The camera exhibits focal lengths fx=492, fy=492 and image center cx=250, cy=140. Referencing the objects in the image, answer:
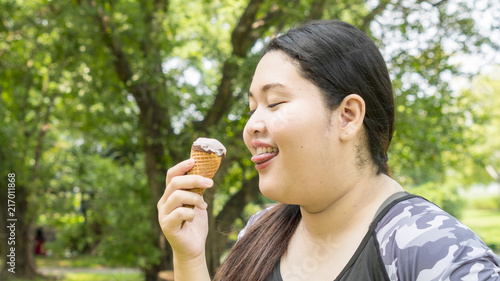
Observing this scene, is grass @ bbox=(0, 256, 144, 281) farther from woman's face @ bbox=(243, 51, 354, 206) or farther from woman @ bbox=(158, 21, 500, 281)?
woman's face @ bbox=(243, 51, 354, 206)

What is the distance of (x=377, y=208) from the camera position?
1.64 meters

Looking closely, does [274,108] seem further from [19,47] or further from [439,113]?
[19,47]

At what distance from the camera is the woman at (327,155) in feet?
5.12

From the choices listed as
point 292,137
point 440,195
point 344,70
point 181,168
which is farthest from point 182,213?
point 440,195

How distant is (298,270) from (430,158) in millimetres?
6890

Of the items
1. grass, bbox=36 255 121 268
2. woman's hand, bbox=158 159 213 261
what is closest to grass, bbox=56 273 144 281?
grass, bbox=36 255 121 268

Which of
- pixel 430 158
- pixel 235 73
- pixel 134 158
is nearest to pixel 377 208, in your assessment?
pixel 235 73

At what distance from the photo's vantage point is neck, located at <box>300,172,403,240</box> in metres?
1.67

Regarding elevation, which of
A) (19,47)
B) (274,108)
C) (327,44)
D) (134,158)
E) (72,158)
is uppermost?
(327,44)

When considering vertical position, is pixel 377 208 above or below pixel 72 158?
above

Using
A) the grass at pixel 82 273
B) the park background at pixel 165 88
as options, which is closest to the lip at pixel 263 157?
the park background at pixel 165 88

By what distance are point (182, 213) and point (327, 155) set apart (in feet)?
1.84

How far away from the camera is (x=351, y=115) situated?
1.66 meters

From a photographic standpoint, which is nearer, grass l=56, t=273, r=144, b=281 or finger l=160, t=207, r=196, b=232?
finger l=160, t=207, r=196, b=232
